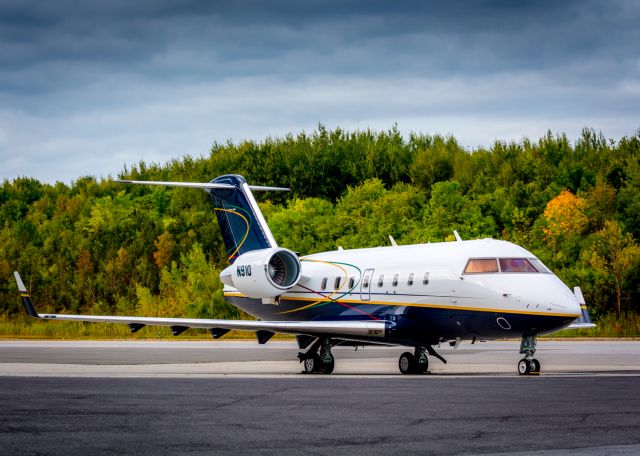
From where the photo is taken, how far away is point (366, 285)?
89.1 feet

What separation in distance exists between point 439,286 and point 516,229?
130ft

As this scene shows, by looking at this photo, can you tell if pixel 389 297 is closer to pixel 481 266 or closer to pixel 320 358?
pixel 320 358

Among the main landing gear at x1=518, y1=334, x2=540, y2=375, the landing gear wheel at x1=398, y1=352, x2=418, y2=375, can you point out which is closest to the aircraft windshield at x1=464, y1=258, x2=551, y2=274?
the main landing gear at x1=518, y1=334, x2=540, y2=375

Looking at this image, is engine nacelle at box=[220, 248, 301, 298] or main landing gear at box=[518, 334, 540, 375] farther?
engine nacelle at box=[220, 248, 301, 298]

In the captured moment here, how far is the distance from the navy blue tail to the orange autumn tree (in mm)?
30114

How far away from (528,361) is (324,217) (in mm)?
48744

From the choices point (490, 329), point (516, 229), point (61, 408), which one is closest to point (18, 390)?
point (61, 408)

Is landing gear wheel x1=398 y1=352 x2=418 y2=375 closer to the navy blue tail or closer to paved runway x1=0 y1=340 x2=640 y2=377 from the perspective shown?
paved runway x1=0 y1=340 x2=640 y2=377

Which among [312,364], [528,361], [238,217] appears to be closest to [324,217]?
[238,217]

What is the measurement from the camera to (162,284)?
69375 mm

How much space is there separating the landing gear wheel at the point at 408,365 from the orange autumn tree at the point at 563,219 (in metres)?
34.3

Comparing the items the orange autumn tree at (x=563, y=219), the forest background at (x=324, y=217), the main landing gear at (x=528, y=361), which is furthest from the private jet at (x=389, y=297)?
the orange autumn tree at (x=563, y=219)

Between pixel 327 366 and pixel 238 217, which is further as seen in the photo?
pixel 238 217

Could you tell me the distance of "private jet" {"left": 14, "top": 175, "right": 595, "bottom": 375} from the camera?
23.2 m
